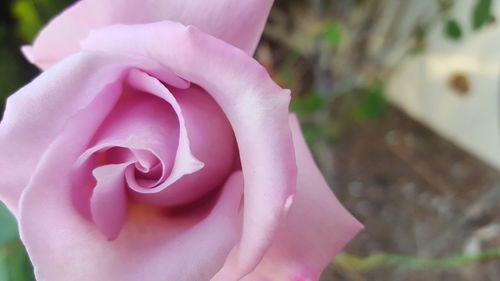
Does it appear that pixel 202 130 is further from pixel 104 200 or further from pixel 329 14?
pixel 329 14

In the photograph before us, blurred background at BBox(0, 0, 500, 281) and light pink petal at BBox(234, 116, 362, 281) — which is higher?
light pink petal at BBox(234, 116, 362, 281)

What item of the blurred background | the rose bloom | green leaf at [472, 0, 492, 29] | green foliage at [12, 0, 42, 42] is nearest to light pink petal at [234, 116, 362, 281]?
the rose bloom

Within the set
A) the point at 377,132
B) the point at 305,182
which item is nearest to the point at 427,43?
the point at 377,132

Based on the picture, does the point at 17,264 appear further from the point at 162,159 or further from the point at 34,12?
the point at 34,12

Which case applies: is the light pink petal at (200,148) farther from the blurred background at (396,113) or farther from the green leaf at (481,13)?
the blurred background at (396,113)

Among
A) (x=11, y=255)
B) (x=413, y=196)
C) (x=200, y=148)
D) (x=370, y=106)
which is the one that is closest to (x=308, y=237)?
(x=200, y=148)

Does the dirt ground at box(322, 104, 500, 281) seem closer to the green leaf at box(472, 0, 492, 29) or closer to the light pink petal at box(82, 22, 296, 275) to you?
the green leaf at box(472, 0, 492, 29)

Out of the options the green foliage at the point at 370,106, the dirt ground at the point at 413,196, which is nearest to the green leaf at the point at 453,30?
the green foliage at the point at 370,106
